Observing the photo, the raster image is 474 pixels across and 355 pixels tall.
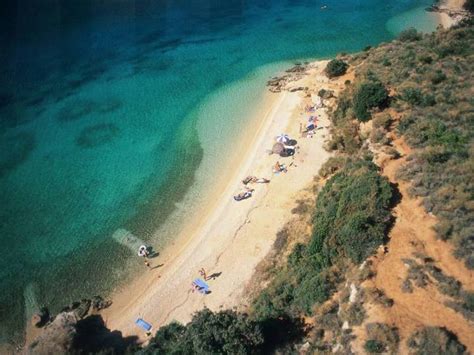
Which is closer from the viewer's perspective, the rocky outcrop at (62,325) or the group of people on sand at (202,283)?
the rocky outcrop at (62,325)

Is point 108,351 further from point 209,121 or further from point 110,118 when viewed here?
Result: point 110,118

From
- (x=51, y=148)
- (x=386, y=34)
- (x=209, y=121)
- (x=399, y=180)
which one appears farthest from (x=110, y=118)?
(x=386, y=34)

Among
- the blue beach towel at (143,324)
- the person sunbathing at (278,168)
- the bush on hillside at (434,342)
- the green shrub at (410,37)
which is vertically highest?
the green shrub at (410,37)

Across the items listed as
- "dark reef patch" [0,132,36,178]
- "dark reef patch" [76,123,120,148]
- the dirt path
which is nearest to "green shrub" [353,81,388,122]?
the dirt path

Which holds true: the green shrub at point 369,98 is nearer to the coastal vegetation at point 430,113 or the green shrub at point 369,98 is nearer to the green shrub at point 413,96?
the coastal vegetation at point 430,113

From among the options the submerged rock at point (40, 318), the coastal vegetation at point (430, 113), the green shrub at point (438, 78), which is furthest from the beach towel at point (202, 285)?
the green shrub at point (438, 78)

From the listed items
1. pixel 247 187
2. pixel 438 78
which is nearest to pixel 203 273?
pixel 247 187

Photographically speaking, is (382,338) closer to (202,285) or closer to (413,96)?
(202,285)

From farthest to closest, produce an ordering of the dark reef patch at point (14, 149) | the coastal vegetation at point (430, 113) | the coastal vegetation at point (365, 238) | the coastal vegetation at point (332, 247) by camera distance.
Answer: the dark reef patch at point (14, 149) → the coastal vegetation at point (430, 113) → the coastal vegetation at point (332, 247) → the coastal vegetation at point (365, 238)
